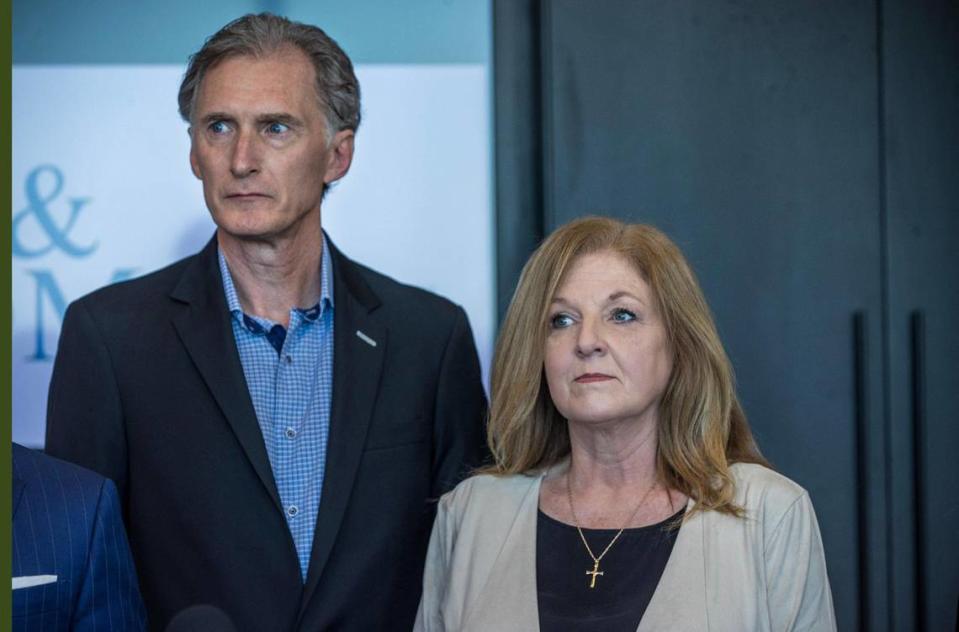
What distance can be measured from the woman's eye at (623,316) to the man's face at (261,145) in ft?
2.20

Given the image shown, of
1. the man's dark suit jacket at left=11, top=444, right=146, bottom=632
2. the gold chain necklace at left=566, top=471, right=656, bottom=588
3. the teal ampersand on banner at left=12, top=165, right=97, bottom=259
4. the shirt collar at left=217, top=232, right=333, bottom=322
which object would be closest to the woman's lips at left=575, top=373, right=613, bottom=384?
the gold chain necklace at left=566, top=471, right=656, bottom=588

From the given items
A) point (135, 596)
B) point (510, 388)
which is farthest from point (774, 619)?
point (135, 596)

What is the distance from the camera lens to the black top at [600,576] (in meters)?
2.24

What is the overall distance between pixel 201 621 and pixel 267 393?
5.00ft

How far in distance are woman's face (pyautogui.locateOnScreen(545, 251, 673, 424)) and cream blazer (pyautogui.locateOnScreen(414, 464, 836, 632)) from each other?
0.74 ft

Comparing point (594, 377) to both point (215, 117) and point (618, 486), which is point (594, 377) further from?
point (215, 117)

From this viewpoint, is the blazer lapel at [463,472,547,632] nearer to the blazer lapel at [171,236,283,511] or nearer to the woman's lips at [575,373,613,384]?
the woman's lips at [575,373,613,384]

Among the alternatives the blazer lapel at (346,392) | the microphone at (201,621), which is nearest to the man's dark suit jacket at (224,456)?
the blazer lapel at (346,392)

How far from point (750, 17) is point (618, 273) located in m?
1.35

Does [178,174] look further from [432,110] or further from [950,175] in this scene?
[950,175]

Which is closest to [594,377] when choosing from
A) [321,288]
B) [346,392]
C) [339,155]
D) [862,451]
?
[346,392]

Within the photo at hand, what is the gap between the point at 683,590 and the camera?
2.22 m

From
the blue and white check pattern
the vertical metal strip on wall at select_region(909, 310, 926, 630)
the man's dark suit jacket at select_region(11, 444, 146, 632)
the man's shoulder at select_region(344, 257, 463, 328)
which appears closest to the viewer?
the man's dark suit jacket at select_region(11, 444, 146, 632)

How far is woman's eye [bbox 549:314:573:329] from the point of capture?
2.47 m
